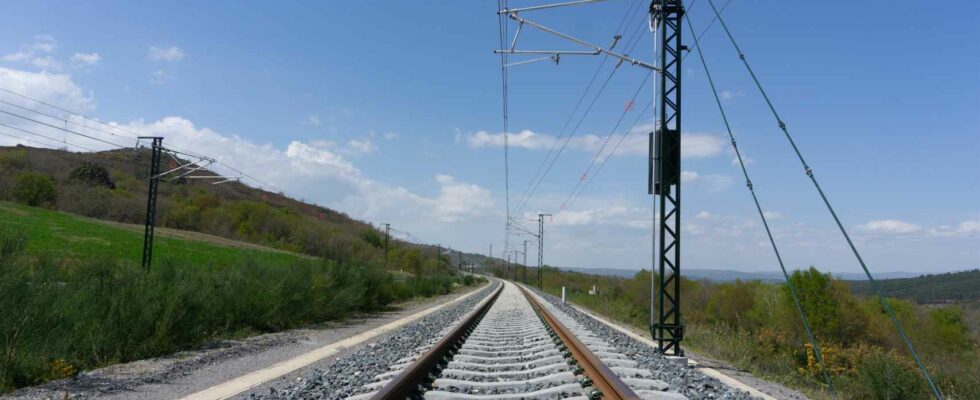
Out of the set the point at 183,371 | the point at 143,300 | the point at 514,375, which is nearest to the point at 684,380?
the point at 514,375

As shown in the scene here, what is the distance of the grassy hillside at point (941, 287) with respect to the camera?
295 feet

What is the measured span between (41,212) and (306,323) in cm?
5751

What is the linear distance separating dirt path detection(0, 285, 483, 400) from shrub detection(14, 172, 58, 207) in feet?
250

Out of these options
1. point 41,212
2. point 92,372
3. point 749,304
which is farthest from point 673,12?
point 41,212

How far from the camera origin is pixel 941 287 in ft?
355

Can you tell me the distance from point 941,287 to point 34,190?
127 meters

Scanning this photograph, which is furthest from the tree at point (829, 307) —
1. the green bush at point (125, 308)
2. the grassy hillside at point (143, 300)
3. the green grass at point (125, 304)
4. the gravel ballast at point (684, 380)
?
the gravel ballast at point (684, 380)

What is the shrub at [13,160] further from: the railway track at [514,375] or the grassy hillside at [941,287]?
the grassy hillside at [941,287]

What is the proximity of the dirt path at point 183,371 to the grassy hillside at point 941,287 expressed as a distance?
278 feet

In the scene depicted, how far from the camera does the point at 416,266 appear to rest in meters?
103

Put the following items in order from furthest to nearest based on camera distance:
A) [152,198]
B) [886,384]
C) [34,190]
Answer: [34,190] → [152,198] → [886,384]

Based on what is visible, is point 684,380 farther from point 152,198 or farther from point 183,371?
point 152,198

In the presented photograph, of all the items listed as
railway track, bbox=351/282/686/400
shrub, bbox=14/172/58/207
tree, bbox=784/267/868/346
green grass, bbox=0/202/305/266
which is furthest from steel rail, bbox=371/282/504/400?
shrub, bbox=14/172/58/207

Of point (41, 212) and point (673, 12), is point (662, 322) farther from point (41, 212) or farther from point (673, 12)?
point (41, 212)
